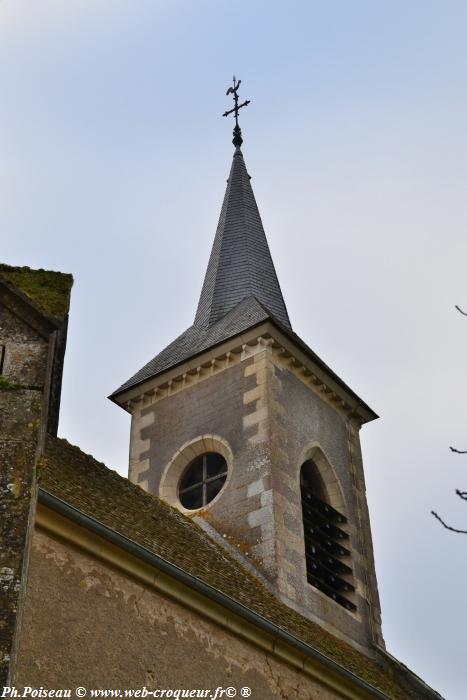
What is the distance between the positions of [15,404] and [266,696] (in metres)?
5.01

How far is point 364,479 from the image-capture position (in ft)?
45.9

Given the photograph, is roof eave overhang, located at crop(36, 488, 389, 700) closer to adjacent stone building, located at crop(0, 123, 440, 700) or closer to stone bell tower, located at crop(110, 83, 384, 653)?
adjacent stone building, located at crop(0, 123, 440, 700)

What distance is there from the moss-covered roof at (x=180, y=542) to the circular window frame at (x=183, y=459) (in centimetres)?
118

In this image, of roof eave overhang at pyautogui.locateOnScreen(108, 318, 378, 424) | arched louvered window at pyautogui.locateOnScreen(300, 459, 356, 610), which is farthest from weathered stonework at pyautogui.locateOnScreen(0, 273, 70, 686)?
roof eave overhang at pyautogui.locateOnScreen(108, 318, 378, 424)

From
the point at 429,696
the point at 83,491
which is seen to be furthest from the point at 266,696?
the point at 429,696

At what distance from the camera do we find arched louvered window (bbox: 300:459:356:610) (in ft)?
39.6

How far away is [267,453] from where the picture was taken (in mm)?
12062

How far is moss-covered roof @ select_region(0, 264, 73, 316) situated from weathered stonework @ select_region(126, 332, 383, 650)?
693 cm

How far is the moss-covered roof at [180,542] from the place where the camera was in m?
8.20

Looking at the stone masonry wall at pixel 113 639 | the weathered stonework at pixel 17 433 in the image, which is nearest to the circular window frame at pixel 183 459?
the stone masonry wall at pixel 113 639

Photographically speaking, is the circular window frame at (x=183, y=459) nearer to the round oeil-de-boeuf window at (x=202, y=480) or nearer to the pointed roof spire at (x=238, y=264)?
the round oeil-de-boeuf window at (x=202, y=480)

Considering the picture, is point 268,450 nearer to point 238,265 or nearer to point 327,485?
point 327,485

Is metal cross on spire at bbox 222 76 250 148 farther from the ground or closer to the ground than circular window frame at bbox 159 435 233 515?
farther from the ground

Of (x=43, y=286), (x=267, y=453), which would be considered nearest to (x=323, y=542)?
(x=267, y=453)
